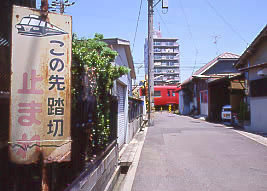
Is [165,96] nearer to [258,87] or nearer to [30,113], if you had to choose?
[258,87]

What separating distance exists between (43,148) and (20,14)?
1341 mm

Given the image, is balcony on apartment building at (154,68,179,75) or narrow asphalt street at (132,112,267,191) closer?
narrow asphalt street at (132,112,267,191)

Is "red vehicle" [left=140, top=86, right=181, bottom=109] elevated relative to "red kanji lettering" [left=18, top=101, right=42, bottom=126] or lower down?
elevated

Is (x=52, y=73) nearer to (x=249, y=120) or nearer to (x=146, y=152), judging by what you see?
(x=146, y=152)

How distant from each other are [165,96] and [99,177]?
→ 123 feet

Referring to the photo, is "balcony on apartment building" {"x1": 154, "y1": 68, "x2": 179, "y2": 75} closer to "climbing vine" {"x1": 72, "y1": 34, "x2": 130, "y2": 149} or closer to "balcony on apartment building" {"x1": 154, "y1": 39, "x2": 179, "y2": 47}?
"balcony on apartment building" {"x1": 154, "y1": 39, "x2": 179, "y2": 47}

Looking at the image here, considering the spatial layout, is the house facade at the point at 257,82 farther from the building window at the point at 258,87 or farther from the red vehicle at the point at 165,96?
the red vehicle at the point at 165,96

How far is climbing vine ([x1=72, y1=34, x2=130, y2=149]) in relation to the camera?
3.51 metres

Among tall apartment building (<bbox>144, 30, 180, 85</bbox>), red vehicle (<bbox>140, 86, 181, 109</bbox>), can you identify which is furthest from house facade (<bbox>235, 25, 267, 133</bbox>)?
tall apartment building (<bbox>144, 30, 180, 85</bbox>)

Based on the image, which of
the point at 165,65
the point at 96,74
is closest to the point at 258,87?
the point at 96,74

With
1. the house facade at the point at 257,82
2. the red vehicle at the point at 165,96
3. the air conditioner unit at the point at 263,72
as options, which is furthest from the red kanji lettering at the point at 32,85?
the red vehicle at the point at 165,96

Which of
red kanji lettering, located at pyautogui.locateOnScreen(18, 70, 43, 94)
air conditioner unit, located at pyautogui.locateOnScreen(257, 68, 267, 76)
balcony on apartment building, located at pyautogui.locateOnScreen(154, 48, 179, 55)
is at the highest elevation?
balcony on apartment building, located at pyautogui.locateOnScreen(154, 48, 179, 55)

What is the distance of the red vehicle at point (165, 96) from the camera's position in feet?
134

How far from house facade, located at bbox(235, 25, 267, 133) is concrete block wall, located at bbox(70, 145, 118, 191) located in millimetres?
10304
